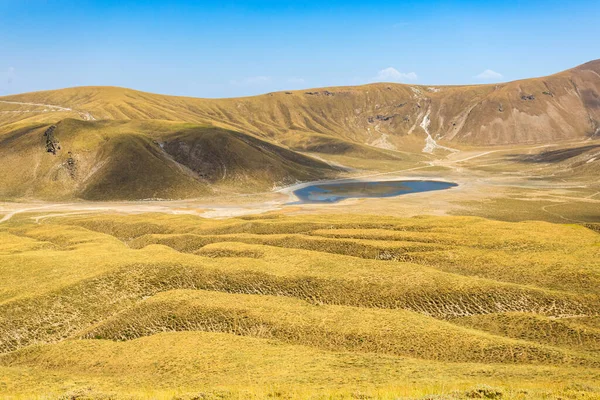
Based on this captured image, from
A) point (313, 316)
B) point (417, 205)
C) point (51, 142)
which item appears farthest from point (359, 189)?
point (313, 316)

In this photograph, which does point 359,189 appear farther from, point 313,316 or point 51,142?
point 313,316

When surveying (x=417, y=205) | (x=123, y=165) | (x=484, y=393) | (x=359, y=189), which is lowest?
(x=417, y=205)

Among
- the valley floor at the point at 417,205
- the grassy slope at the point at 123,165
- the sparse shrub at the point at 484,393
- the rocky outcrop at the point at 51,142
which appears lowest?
the valley floor at the point at 417,205

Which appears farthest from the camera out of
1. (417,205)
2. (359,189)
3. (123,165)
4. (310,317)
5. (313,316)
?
(359,189)

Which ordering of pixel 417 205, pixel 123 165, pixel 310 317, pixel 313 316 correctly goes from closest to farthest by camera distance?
1. pixel 310 317
2. pixel 313 316
3. pixel 417 205
4. pixel 123 165

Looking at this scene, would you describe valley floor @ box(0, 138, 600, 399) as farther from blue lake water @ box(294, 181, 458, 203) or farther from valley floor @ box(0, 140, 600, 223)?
blue lake water @ box(294, 181, 458, 203)

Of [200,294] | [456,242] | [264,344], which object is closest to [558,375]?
[264,344]

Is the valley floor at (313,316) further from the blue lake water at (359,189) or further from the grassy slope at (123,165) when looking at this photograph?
the grassy slope at (123,165)

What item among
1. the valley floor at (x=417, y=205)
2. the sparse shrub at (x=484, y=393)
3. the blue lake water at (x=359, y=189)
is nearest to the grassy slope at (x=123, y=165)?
the valley floor at (x=417, y=205)
